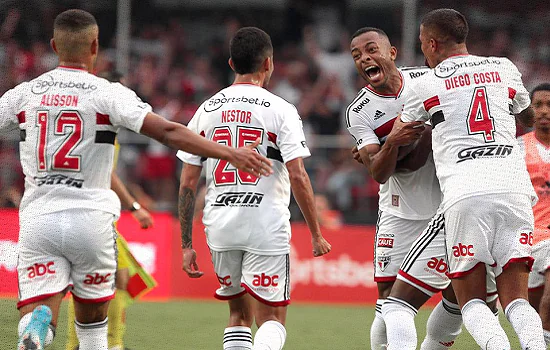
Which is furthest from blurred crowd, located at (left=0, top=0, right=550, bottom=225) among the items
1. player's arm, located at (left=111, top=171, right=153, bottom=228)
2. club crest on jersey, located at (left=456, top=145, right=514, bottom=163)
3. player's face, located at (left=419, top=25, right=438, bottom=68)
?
club crest on jersey, located at (left=456, top=145, right=514, bottom=163)

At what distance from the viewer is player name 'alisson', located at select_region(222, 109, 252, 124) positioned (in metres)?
6.07

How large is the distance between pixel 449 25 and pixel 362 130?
1282 mm

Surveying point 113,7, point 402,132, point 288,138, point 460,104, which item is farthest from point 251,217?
point 113,7

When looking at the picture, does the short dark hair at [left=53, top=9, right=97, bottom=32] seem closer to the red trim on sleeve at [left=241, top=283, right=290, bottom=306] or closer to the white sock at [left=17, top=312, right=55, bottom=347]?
the white sock at [left=17, top=312, right=55, bottom=347]

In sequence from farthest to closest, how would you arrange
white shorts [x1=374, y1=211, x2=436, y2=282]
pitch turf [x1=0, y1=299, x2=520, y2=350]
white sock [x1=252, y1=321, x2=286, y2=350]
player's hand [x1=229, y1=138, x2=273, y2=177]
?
pitch turf [x1=0, y1=299, x2=520, y2=350] → white shorts [x1=374, y1=211, x2=436, y2=282] → white sock [x1=252, y1=321, x2=286, y2=350] → player's hand [x1=229, y1=138, x2=273, y2=177]

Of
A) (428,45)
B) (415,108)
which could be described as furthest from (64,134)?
(428,45)

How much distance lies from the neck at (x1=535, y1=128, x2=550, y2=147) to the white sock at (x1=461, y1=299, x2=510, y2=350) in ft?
9.21

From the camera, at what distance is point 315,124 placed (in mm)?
16641

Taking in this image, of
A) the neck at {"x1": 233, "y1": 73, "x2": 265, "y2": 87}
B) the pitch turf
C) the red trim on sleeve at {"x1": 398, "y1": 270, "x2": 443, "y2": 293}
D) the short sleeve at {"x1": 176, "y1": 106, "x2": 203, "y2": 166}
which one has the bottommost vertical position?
the pitch turf

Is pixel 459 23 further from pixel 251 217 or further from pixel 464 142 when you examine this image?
pixel 251 217

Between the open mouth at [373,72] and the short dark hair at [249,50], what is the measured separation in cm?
103

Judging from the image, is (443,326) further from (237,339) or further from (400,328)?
(237,339)

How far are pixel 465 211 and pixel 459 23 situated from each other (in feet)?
4.08

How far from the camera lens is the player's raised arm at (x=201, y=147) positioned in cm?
508
